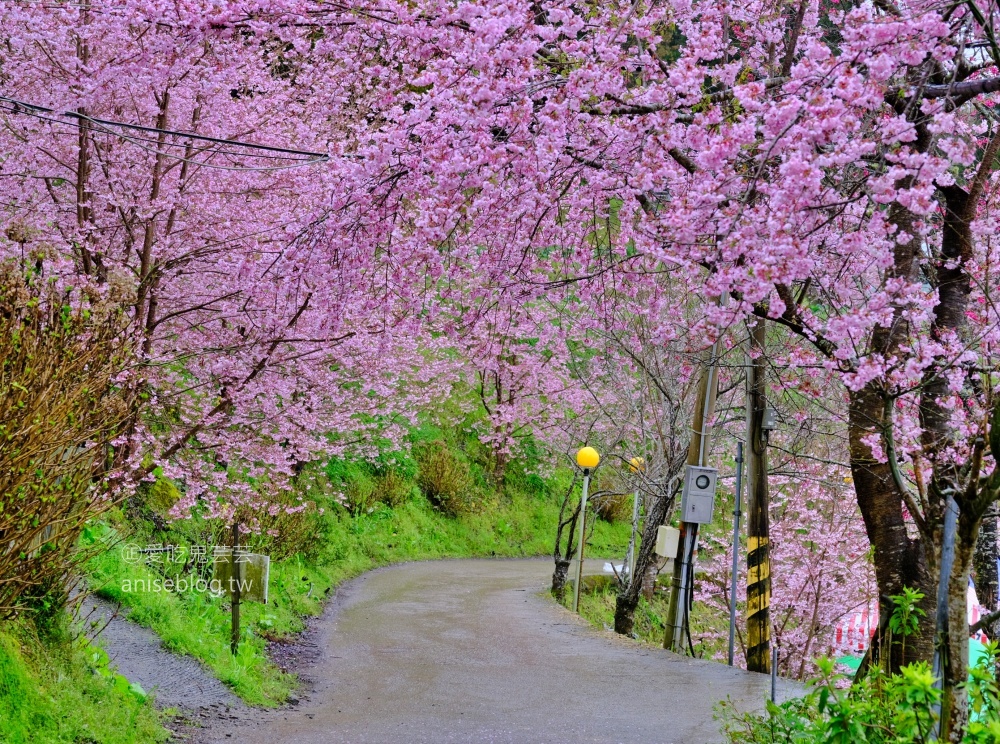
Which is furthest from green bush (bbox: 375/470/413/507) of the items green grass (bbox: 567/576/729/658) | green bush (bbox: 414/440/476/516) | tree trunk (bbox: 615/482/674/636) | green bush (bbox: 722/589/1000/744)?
green bush (bbox: 722/589/1000/744)

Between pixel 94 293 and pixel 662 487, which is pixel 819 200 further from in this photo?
pixel 662 487

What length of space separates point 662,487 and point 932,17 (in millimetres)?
10841

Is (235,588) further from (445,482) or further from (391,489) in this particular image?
(445,482)

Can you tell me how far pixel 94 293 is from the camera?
6.46 meters

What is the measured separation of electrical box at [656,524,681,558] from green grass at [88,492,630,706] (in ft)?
15.0

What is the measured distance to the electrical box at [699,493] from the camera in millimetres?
12305

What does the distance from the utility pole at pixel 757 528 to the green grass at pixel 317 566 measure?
530 centimetres

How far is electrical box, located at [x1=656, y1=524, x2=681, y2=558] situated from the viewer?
1264 cm

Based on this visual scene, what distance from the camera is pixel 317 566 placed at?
14.3 meters

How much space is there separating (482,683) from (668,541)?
15.8 feet

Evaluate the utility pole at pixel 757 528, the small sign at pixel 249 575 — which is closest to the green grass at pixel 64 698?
the small sign at pixel 249 575

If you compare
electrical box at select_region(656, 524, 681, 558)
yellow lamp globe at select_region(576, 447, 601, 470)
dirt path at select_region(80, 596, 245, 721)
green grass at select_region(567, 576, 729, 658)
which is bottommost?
green grass at select_region(567, 576, 729, 658)

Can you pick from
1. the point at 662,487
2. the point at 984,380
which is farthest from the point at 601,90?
the point at 662,487

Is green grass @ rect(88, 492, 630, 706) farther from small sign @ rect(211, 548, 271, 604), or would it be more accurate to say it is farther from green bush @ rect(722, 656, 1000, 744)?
green bush @ rect(722, 656, 1000, 744)
